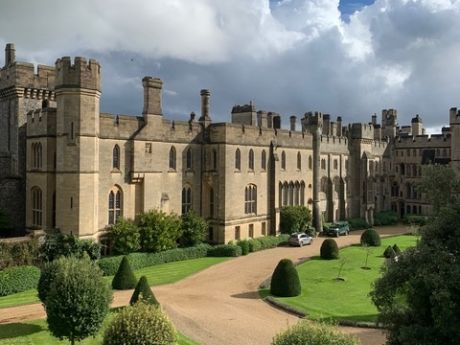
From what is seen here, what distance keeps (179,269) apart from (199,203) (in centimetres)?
970

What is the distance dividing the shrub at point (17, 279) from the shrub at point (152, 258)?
4.09 meters

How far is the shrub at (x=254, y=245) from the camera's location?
42312 mm

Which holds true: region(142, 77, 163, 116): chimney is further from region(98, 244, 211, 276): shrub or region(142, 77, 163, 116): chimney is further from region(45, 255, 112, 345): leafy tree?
region(45, 255, 112, 345): leafy tree

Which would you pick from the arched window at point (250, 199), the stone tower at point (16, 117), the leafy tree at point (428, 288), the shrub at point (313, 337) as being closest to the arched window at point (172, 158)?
the arched window at point (250, 199)

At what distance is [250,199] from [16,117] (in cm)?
2149

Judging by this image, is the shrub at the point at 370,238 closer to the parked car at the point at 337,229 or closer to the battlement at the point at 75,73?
the parked car at the point at 337,229

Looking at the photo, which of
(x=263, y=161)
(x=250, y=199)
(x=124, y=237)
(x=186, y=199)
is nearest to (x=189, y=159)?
(x=186, y=199)

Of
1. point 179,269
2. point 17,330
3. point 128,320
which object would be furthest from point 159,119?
point 128,320

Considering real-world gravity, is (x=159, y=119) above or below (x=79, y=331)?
above

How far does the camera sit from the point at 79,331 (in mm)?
18281

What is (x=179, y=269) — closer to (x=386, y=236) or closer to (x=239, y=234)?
(x=239, y=234)

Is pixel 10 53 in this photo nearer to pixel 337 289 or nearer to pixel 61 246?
pixel 61 246

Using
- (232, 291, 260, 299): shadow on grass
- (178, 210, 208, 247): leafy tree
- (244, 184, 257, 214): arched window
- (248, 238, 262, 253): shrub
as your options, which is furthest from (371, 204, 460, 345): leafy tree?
(244, 184, 257, 214): arched window

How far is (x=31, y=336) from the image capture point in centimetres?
2034
